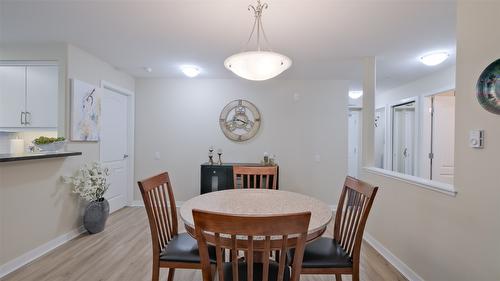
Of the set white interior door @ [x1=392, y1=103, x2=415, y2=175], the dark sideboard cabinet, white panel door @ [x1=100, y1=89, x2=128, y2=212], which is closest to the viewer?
white panel door @ [x1=100, y1=89, x2=128, y2=212]

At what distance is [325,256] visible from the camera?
1.48 metres

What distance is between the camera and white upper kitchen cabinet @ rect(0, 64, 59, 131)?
2.85 m

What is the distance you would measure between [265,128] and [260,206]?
2.58m

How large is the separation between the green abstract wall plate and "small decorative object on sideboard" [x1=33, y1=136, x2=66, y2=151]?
3.67 m

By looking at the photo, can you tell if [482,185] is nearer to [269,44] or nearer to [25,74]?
[269,44]

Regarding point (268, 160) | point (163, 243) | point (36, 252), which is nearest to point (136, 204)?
point (36, 252)

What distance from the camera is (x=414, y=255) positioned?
6.60ft

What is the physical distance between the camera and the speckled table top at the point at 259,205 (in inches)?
54.6

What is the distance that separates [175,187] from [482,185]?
12.8ft

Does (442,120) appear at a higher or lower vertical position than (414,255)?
higher

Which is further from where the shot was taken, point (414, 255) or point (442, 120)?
point (442, 120)

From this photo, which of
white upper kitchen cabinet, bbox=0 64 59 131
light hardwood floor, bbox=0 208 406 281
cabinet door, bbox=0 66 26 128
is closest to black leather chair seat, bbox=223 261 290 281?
light hardwood floor, bbox=0 208 406 281

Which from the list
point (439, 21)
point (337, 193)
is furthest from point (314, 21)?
point (337, 193)

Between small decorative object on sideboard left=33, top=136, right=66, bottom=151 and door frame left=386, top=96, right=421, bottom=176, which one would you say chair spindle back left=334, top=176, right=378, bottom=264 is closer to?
small decorative object on sideboard left=33, top=136, right=66, bottom=151
